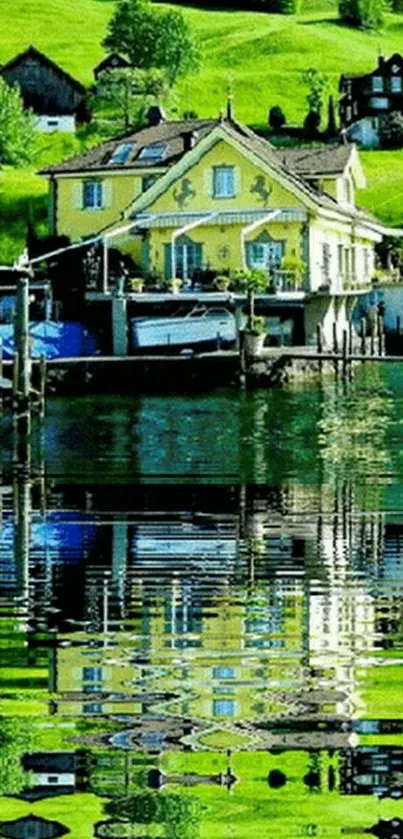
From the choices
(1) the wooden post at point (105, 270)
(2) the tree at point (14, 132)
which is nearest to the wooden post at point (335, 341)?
(1) the wooden post at point (105, 270)

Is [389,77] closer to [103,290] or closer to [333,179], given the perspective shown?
[333,179]

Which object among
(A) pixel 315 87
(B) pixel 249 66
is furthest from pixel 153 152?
(B) pixel 249 66

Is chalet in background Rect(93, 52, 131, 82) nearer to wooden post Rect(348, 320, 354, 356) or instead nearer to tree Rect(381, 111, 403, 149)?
tree Rect(381, 111, 403, 149)

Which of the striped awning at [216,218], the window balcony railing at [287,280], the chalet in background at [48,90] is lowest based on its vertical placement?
the window balcony railing at [287,280]

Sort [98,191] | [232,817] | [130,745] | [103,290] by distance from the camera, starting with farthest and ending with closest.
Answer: [98,191], [103,290], [130,745], [232,817]

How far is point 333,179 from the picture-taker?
104 meters

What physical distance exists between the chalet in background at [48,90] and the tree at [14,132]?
8694 millimetres

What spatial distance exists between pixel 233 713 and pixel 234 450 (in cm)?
3399

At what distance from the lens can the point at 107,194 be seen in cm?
10500

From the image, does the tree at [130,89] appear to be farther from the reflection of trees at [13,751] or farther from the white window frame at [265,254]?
the reflection of trees at [13,751]

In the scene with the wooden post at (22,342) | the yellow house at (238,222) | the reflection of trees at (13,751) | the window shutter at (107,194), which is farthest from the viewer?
the window shutter at (107,194)

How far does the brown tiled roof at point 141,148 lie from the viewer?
10381 centimetres

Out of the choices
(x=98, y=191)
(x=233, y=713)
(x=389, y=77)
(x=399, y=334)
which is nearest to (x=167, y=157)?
(x=98, y=191)

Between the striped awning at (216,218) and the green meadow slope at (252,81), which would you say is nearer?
the striped awning at (216,218)
